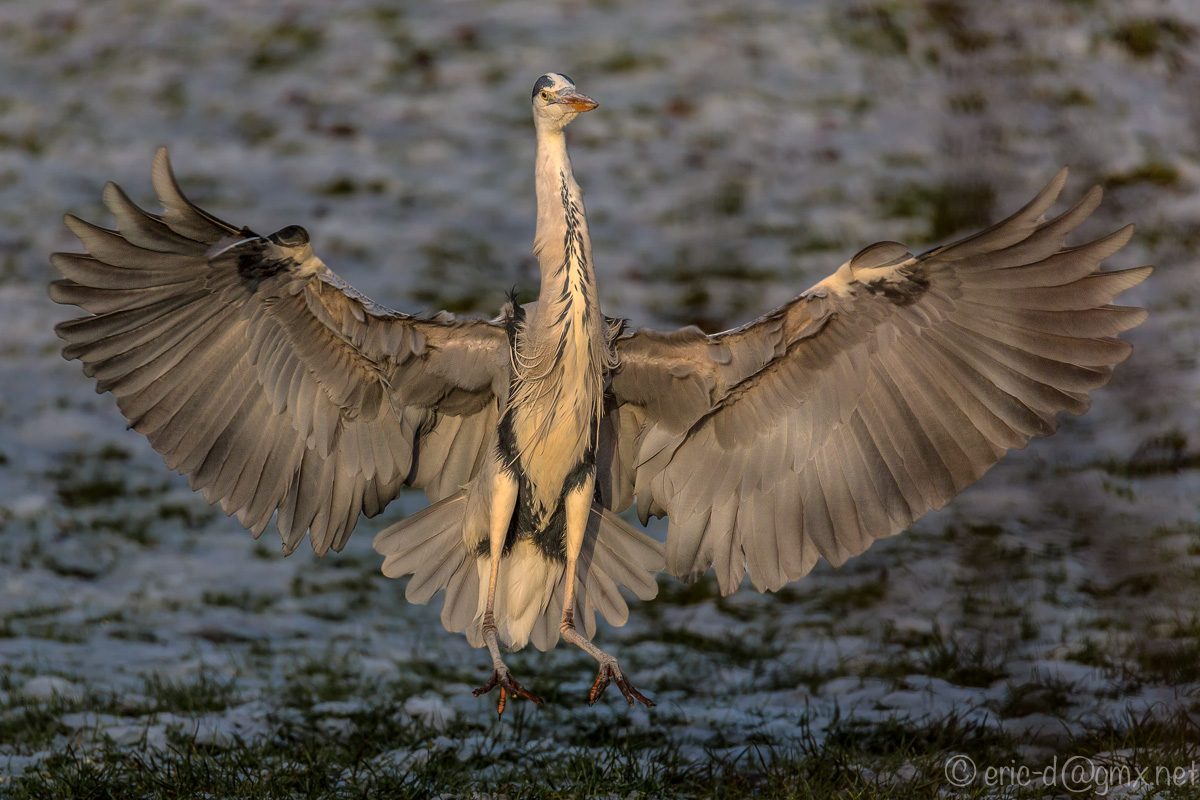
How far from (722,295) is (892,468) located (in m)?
4.37

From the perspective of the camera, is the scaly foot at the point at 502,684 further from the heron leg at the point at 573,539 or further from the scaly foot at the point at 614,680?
the heron leg at the point at 573,539

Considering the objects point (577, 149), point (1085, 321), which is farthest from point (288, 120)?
→ point (1085, 321)

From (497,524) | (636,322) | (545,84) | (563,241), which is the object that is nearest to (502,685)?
(497,524)

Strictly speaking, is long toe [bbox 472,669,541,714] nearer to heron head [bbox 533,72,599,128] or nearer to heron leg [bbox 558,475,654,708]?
heron leg [bbox 558,475,654,708]

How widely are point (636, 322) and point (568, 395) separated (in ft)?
12.5

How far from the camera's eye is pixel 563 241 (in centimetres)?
380

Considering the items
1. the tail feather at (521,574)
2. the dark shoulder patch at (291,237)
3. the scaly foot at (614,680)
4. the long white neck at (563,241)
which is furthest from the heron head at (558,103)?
the scaly foot at (614,680)

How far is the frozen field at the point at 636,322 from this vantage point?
377cm

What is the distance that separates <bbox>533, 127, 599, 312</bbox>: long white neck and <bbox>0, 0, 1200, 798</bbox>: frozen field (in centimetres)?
135

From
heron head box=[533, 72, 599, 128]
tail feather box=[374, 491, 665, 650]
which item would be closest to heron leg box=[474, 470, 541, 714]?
tail feather box=[374, 491, 665, 650]

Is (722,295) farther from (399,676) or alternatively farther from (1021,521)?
(399,676)

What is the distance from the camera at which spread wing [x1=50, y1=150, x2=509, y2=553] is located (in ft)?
11.6

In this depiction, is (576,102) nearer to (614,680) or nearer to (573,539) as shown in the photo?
(573,539)

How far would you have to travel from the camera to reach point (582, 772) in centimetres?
377
